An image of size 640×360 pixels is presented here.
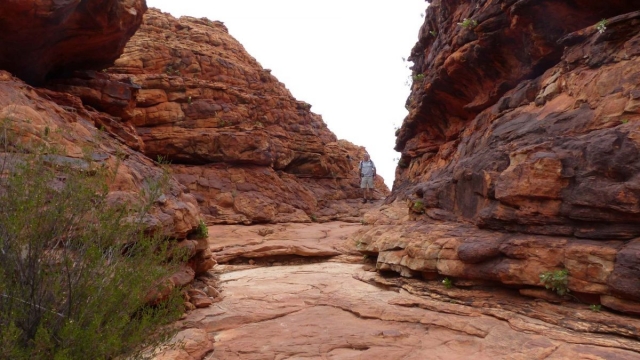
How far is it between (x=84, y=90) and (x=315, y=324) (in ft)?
32.1

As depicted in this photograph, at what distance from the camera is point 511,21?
12.2 meters

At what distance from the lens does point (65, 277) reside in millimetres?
4105

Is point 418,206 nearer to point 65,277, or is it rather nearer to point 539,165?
point 539,165

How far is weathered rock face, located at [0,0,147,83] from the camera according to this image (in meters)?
9.20

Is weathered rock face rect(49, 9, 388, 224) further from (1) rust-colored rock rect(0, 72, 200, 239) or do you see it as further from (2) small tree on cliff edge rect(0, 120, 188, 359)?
(2) small tree on cliff edge rect(0, 120, 188, 359)

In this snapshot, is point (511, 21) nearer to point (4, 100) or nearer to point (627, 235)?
point (627, 235)

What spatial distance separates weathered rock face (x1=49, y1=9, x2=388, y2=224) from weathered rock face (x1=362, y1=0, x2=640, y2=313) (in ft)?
26.4

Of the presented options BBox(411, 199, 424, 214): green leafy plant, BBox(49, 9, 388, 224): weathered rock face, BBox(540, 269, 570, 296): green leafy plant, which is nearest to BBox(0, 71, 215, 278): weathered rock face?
BBox(411, 199, 424, 214): green leafy plant

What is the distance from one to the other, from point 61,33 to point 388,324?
10657 millimetres

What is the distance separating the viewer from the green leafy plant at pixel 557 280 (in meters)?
6.91

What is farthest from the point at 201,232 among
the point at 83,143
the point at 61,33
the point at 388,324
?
the point at 61,33

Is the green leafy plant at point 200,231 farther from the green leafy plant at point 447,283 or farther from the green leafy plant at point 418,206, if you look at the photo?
the green leafy plant at point 418,206

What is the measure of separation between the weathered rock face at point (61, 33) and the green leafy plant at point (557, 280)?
38.1 ft

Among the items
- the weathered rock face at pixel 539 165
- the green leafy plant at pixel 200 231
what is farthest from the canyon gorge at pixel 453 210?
the green leafy plant at pixel 200 231
